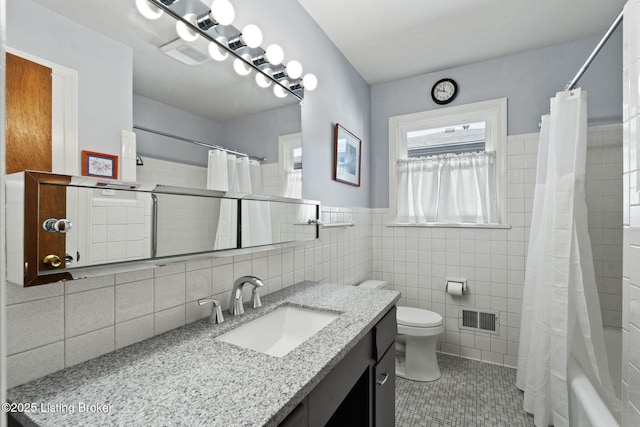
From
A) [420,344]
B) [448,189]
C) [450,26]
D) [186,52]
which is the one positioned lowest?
[420,344]

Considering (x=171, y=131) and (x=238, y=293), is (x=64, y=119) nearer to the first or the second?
(x=171, y=131)

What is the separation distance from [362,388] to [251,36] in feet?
5.22

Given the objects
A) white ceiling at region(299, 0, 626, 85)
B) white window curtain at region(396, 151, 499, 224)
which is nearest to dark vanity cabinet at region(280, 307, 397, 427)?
white window curtain at region(396, 151, 499, 224)

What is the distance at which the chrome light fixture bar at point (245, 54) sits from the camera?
99cm

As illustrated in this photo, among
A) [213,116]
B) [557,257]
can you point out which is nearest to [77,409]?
[213,116]

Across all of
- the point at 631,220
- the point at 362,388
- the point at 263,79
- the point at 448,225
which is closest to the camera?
the point at 631,220

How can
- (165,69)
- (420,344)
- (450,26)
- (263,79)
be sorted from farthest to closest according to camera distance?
(420,344), (450,26), (263,79), (165,69)

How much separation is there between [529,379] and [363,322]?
1.45 m

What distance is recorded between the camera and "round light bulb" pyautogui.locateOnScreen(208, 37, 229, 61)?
3.92 ft

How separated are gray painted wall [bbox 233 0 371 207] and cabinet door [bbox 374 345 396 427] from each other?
3.36ft

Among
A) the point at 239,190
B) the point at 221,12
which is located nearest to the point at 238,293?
the point at 239,190

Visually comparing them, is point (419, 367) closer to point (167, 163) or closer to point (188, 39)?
point (167, 163)

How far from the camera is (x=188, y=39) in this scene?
109 centimetres

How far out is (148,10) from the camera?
0.95 metres
